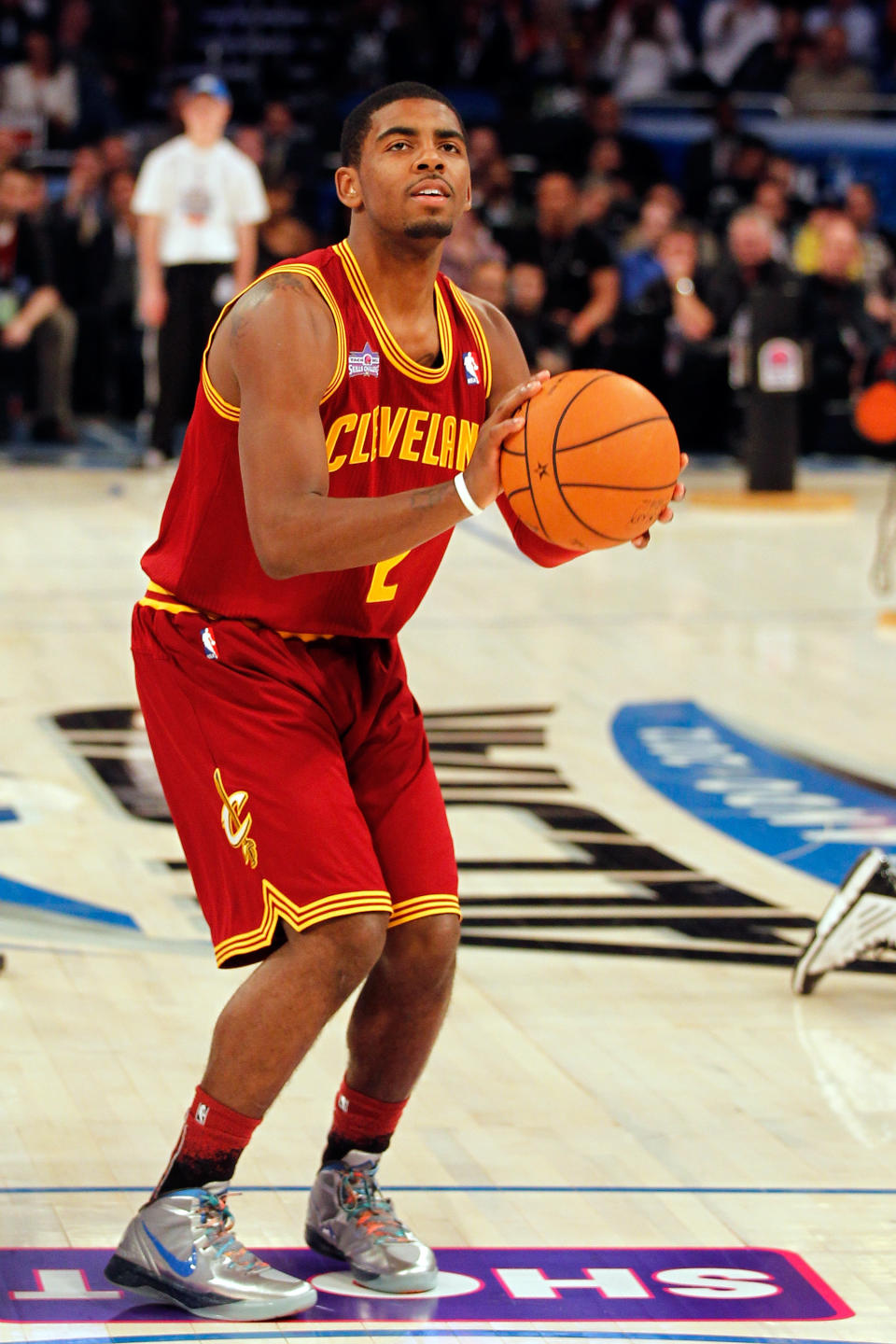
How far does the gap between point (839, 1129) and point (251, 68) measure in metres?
15.3

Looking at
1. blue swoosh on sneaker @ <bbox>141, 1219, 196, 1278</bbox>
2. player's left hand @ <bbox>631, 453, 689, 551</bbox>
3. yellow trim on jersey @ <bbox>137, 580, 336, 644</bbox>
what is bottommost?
blue swoosh on sneaker @ <bbox>141, 1219, 196, 1278</bbox>

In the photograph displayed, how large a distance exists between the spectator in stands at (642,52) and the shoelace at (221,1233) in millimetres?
15483

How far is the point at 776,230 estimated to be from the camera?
14.5 meters

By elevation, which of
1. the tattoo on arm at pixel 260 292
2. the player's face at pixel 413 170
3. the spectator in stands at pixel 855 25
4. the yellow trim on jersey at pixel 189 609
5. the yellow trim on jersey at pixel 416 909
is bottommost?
the yellow trim on jersey at pixel 416 909

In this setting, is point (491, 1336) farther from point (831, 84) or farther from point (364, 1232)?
point (831, 84)

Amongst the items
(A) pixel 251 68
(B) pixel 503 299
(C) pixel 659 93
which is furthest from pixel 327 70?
(B) pixel 503 299

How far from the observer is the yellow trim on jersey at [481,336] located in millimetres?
3502

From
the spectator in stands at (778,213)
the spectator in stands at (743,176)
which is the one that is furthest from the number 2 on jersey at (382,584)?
the spectator in stands at (743,176)

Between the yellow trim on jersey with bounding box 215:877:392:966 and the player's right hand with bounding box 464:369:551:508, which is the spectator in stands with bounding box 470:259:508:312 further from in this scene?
the yellow trim on jersey with bounding box 215:877:392:966

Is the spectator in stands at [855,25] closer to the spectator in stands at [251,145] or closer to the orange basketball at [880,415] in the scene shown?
the spectator in stands at [251,145]

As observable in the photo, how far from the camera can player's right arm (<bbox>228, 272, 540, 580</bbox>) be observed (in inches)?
120

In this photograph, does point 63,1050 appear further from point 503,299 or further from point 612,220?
point 612,220

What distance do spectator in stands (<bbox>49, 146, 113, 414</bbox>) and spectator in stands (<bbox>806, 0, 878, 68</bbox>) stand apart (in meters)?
7.10

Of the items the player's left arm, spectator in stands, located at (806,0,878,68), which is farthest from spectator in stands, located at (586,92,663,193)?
the player's left arm
